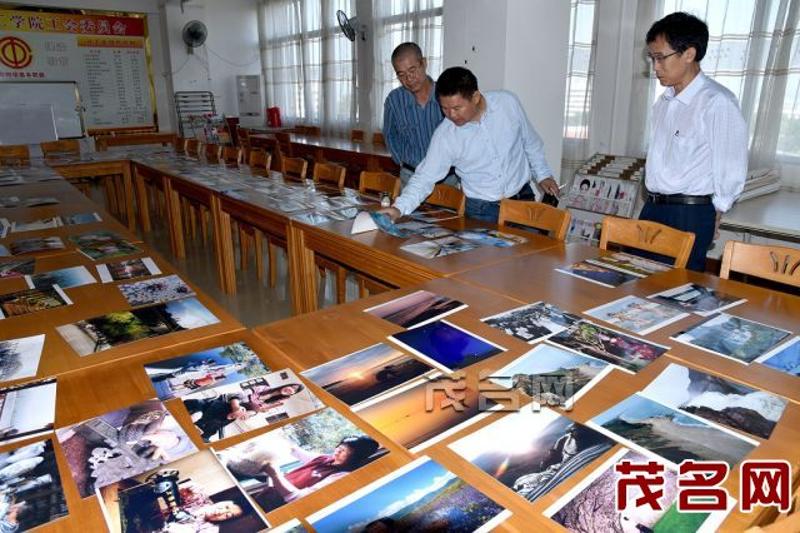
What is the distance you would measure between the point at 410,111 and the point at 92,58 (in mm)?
7200

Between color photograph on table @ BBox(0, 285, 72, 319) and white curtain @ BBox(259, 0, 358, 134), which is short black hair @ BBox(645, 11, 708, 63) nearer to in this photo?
color photograph on table @ BBox(0, 285, 72, 319)

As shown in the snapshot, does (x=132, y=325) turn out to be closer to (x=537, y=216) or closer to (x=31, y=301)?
(x=31, y=301)

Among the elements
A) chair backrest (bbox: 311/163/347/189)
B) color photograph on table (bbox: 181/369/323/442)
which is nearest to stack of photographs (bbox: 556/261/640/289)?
color photograph on table (bbox: 181/369/323/442)

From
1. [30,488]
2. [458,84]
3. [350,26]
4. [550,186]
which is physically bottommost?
[30,488]

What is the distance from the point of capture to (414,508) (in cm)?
80

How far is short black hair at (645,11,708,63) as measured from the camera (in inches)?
77.0

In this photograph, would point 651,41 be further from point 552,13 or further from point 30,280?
point 30,280

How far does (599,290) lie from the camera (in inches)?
65.2

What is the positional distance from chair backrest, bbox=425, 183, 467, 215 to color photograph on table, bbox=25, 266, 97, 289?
1620 millimetres

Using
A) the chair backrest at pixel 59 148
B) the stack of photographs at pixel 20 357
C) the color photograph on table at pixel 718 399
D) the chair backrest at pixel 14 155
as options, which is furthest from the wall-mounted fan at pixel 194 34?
the color photograph on table at pixel 718 399

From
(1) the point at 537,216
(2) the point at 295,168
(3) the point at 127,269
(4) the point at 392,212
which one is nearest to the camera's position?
(3) the point at 127,269

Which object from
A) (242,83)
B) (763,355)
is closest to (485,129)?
(763,355)

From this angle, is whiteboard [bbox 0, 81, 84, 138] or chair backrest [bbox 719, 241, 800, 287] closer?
chair backrest [bbox 719, 241, 800, 287]

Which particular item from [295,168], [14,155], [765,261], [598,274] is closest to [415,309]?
[598,274]
